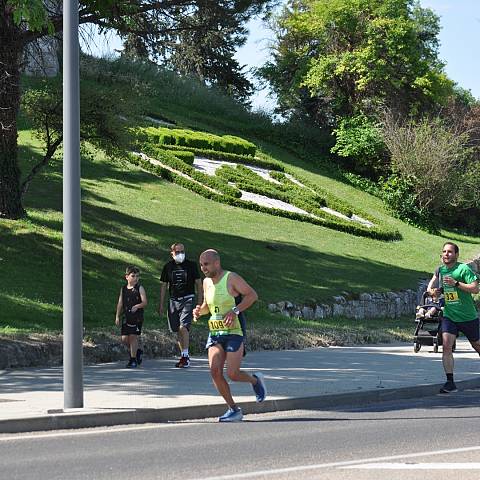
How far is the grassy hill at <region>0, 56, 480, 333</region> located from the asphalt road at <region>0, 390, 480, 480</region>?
823 cm

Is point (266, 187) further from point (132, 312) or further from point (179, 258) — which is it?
point (132, 312)

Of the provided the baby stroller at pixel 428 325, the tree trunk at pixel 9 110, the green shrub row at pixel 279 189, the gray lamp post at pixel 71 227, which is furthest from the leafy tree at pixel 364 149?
the gray lamp post at pixel 71 227

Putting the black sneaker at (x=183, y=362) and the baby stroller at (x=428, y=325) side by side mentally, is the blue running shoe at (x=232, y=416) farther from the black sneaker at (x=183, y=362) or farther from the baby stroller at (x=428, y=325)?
the baby stroller at (x=428, y=325)

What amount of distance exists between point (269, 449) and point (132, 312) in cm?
754

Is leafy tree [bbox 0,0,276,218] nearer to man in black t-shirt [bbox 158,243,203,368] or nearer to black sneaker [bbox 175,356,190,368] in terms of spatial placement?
man in black t-shirt [bbox 158,243,203,368]

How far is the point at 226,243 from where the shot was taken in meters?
35.1

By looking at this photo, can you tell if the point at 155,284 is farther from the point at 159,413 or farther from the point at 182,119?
the point at 182,119

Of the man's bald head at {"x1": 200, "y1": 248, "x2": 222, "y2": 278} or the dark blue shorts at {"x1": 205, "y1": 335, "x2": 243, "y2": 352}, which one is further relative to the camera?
the dark blue shorts at {"x1": 205, "y1": 335, "x2": 243, "y2": 352}

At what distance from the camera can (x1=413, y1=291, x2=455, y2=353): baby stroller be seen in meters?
22.9

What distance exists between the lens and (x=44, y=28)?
27172 mm

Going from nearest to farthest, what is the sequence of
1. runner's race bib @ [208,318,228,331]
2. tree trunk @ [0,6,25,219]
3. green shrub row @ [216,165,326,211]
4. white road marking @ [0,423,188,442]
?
white road marking @ [0,423,188,442], runner's race bib @ [208,318,228,331], tree trunk @ [0,6,25,219], green shrub row @ [216,165,326,211]

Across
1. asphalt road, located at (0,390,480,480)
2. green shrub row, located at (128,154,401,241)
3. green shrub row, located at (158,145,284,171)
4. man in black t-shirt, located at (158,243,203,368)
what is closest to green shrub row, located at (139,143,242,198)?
green shrub row, located at (128,154,401,241)

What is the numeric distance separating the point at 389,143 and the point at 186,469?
162ft

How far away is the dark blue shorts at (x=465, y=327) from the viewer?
51.4 feet
